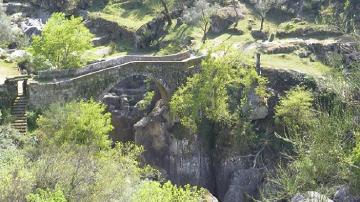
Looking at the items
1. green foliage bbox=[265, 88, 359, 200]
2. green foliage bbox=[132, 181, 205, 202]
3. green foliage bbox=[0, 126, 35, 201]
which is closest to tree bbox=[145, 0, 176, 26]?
green foliage bbox=[265, 88, 359, 200]

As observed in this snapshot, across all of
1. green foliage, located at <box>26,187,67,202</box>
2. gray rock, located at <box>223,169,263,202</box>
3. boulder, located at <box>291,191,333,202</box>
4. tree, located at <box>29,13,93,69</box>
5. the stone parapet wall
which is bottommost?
gray rock, located at <box>223,169,263,202</box>

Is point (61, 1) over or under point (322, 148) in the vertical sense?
over

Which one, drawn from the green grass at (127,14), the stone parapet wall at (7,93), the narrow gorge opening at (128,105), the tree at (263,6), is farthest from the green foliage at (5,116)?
the tree at (263,6)

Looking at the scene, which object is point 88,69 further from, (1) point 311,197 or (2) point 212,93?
(1) point 311,197

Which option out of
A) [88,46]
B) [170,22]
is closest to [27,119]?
[88,46]

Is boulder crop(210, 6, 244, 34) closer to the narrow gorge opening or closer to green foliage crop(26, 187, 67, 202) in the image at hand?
the narrow gorge opening

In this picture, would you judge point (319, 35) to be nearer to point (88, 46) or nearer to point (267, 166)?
point (267, 166)
